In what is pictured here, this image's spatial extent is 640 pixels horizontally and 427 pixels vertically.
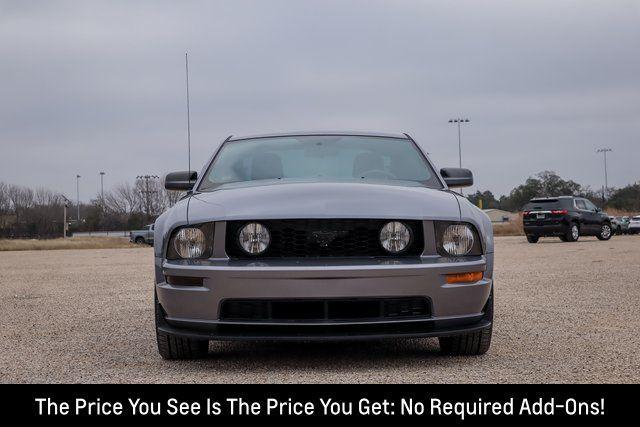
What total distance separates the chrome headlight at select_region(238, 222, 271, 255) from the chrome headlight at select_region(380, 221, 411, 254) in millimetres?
600

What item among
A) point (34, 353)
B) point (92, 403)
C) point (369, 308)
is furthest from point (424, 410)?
point (34, 353)

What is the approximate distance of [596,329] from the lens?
588 cm

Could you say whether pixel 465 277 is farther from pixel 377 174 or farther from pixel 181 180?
pixel 181 180

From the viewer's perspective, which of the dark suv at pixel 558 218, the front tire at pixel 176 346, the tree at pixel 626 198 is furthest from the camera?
the tree at pixel 626 198

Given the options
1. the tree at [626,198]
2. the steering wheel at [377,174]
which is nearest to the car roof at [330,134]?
the steering wheel at [377,174]

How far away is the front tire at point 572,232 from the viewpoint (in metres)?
25.6

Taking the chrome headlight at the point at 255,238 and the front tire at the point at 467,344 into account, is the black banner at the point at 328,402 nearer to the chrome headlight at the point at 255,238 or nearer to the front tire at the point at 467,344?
the chrome headlight at the point at 255,238

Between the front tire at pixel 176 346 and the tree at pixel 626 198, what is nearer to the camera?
the front tire at pixel 176 346

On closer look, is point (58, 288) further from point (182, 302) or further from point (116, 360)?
point (182, 302)

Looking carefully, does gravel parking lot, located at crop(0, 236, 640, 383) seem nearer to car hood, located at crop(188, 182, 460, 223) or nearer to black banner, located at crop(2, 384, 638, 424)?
black banner, located at crop(2, 384, 638, 424)

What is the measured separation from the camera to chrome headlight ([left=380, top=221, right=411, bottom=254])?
414 centimetres

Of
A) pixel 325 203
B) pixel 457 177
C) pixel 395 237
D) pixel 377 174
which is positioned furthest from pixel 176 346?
pixel 457 177

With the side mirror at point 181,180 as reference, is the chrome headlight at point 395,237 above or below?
below

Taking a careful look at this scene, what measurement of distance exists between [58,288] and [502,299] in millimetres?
6063
